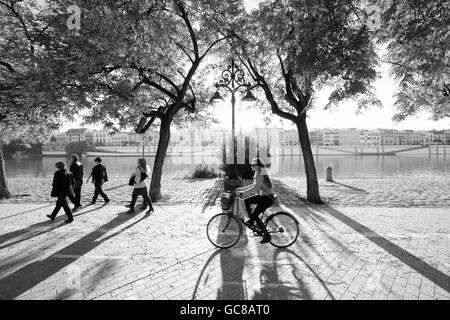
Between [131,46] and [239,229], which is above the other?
[131,46]

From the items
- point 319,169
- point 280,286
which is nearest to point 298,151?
point 319,169

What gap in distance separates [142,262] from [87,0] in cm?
719

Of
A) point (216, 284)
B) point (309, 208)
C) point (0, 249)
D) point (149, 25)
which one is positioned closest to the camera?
point (216, 284)

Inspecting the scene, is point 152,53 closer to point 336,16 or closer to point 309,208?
point 336,16

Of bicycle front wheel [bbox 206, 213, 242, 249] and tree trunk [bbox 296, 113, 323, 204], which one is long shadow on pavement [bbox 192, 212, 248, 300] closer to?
bicycle front wheel [bbox 206, 213, 242, 249]

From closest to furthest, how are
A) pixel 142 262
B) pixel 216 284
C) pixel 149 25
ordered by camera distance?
pixel 216 284 < pixel 142 262 < pixel 149 25

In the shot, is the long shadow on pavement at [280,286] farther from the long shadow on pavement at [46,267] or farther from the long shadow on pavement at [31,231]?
the long shadow on pavement at [31,231]

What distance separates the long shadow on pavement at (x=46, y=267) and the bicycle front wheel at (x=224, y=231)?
2546 millimetres

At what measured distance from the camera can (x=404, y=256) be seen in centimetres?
494

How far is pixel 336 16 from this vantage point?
5543 mm

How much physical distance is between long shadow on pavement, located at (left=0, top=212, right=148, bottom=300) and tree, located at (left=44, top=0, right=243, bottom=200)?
4.66m

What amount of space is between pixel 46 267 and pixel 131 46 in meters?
6.56

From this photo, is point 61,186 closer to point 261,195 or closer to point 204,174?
point 261,195

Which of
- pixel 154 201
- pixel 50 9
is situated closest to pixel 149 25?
pixel 50 9
